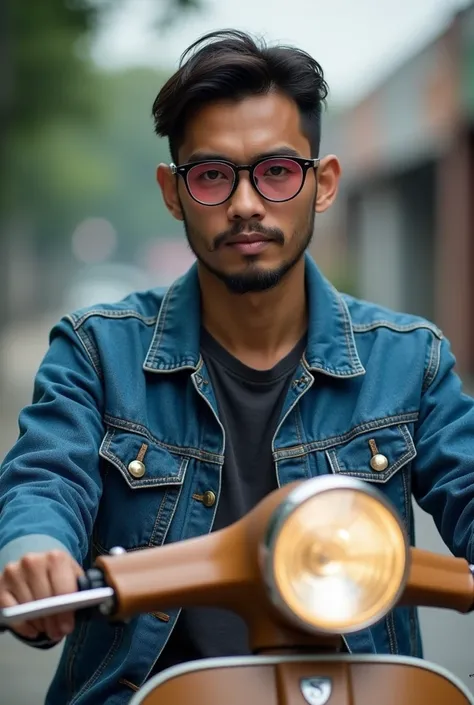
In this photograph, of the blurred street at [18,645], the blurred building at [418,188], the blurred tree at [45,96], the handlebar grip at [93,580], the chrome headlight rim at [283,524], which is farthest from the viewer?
the blurred building at [418,188]

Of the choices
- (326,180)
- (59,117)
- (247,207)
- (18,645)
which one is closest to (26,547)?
(247,207)

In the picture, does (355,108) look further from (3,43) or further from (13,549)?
(13,549)

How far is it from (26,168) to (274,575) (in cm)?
3175

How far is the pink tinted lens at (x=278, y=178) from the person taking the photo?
2.40 metres

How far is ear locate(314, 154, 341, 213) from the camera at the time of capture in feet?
9.21

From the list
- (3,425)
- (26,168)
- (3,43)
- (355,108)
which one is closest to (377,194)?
(355,108)

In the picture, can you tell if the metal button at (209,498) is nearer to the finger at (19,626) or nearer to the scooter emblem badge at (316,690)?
the finger at (19,626)

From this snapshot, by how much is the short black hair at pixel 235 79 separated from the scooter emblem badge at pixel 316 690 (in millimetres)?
1220

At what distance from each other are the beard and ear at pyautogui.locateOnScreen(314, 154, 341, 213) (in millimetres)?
235

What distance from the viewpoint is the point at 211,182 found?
2416 mm

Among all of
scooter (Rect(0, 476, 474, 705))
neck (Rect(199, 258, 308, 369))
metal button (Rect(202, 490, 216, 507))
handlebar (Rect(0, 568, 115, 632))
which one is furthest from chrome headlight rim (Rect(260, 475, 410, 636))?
neck (Rect(199, 258, 308, 369))

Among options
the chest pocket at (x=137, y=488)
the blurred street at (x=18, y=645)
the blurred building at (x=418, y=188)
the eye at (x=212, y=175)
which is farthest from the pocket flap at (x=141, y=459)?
the blurred building at (x=418, y=188)

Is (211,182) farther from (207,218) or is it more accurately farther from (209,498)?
(209,498)

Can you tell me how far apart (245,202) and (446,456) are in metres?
0.61
